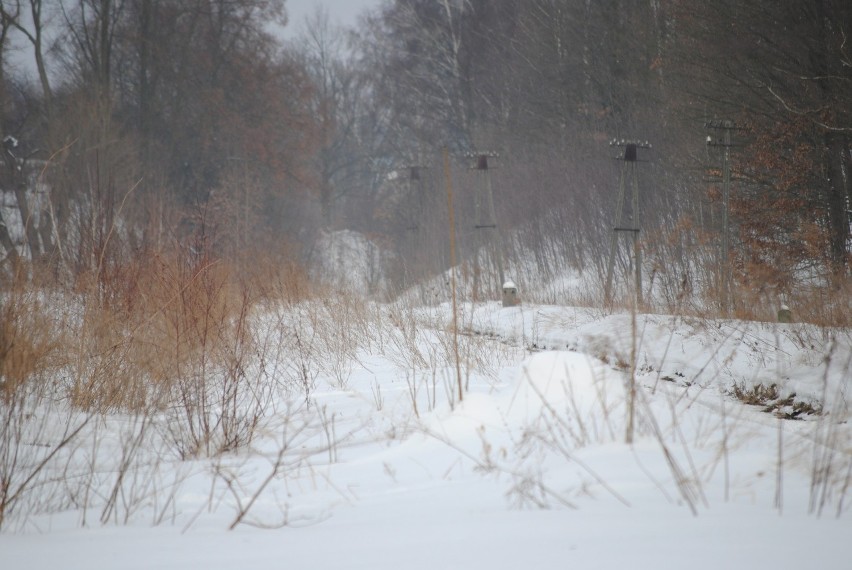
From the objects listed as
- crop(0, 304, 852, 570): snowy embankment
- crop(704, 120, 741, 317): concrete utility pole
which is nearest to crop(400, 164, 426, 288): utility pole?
crop(704, 120, 741, 317): concrete utility pole

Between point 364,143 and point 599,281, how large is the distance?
23.5 meters

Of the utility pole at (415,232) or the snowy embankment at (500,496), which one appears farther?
the utility pole at (415,232)

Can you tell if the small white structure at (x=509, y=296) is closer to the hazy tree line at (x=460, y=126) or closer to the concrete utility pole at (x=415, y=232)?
the hazy tree line at (x=460, y=126)

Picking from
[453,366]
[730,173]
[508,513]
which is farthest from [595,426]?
[730,173]

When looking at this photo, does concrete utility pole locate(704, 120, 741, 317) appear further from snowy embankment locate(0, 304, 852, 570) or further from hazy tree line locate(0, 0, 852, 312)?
snowy embankment locate(0, 304, 852, 570)

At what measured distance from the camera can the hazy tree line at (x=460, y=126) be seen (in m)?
11.4

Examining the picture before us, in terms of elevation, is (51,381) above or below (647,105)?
below

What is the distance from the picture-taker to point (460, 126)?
94.4 feet

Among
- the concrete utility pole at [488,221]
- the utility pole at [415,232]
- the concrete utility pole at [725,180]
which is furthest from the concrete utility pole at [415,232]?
the concrete utility pole at [725,180]

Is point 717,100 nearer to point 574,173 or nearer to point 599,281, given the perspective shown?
point 599,281

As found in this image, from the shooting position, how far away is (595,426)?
317cm

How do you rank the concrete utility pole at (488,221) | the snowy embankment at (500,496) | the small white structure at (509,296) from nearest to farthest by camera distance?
1. the snowy embankment at (500,496)
2. the small white structure at (509,296)
3. the concrete utility pole at (488,221)

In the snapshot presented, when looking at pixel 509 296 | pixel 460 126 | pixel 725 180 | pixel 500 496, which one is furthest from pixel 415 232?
pixel 500 496

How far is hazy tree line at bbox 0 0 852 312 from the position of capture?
37.3ft
